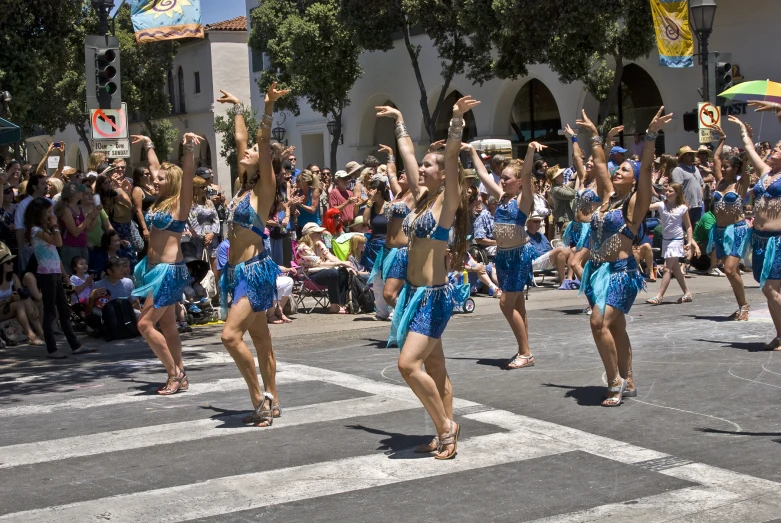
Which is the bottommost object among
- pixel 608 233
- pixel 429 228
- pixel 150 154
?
pixel 608 233

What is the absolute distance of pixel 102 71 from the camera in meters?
15.4

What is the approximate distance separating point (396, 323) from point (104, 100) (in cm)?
1012

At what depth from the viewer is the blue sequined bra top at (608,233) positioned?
8.10 meters

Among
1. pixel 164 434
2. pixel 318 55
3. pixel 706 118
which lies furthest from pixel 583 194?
pixel 318 55

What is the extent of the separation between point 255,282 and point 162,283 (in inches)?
Result: 58.5

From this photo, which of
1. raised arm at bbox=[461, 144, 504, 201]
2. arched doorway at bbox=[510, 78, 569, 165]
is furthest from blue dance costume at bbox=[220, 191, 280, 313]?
arched doorway at bbox=[510, 78, 569, 165]

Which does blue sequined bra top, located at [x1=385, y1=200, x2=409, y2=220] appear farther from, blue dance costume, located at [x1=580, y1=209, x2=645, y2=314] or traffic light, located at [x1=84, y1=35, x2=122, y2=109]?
traffic light, located at [x1=84, y1=35, x2=122, y2=109]

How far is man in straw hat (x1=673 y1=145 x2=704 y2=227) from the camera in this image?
18234 millimetres

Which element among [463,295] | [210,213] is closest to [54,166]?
[210,213]

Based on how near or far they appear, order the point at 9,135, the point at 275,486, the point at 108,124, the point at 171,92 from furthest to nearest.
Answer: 1. the point at 171,92
2. the point at 108,124
3. the point at 9,135
4. the point at 275,486

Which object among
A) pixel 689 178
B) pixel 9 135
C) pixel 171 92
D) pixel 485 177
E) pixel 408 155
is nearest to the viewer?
pixel 408 155

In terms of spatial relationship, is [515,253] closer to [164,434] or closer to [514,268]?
[514,268]

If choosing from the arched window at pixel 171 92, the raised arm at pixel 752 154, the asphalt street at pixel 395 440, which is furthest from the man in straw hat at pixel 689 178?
the arched window at pixel 171 92

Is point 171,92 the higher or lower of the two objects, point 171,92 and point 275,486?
the higher
